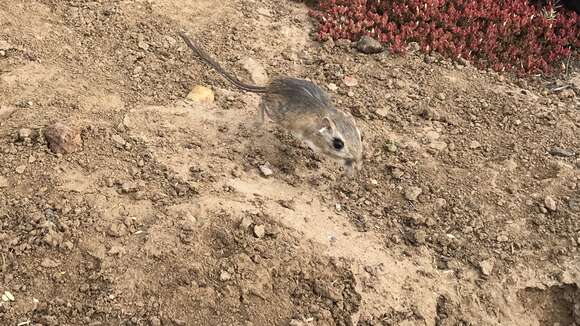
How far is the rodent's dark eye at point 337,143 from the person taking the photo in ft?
19.9

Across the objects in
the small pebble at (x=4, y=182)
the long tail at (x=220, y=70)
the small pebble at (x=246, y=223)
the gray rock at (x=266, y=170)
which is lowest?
the gray rock at (x=266, y=170)

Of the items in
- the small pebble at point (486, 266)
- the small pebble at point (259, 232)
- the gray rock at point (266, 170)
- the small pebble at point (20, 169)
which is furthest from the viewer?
the gray rock at point (266, 170)

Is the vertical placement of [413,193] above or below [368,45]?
below

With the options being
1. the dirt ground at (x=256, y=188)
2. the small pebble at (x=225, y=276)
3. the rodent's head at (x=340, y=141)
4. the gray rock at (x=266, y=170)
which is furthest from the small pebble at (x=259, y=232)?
the rodent's head at (x=340, y=141)

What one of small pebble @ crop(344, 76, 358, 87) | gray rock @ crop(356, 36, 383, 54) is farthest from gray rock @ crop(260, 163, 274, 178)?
gray rock @ crop(356, 36, 383, 54)

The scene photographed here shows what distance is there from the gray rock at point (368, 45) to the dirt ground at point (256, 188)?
6.5 inches

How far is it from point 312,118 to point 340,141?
0.47 meters

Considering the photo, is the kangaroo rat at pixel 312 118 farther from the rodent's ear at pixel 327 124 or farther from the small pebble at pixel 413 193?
the small pebble at pixel 413 193

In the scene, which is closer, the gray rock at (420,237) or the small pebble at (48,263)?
the small pebble at (48,263)

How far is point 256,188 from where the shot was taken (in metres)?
6.17

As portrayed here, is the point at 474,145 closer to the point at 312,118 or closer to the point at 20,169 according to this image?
the point at 312,118

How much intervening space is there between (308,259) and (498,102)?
398cm

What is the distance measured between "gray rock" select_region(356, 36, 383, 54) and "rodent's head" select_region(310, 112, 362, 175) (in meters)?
2.57

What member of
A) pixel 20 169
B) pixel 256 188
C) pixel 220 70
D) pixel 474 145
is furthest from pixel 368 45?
pixel 20 169
